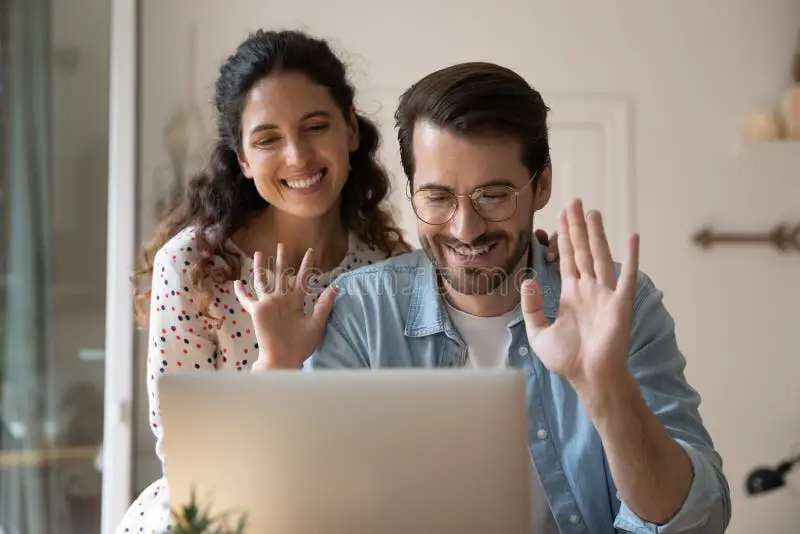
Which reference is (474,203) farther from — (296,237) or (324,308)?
(296,237)

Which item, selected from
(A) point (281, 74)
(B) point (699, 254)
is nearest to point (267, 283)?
(A) point (281, 74)

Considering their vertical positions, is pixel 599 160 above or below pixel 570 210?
above

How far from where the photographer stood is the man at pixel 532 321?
3.58 feet

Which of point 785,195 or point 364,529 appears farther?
point 785,195

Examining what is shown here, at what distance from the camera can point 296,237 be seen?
1.76 metres

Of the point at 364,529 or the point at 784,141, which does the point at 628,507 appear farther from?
the point at 784,141

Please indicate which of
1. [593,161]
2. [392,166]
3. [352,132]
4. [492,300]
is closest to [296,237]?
[352,132]

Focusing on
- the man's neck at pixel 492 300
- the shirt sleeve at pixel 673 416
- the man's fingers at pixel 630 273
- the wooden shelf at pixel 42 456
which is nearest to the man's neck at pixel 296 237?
the man's neck at pixel 492 300

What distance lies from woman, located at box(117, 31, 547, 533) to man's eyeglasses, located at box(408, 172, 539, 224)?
0.88 ft

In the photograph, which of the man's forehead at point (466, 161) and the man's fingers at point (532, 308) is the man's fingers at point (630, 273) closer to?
the man's fingers at point (532, 308)

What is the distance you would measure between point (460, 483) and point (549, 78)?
242 cm

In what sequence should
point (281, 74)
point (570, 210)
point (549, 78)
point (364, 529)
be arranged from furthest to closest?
point (549, 78), point (281, 74), point (570, 210), point (364, 529)

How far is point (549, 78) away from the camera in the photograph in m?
3.04

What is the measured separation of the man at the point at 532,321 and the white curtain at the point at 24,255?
1418 mm
